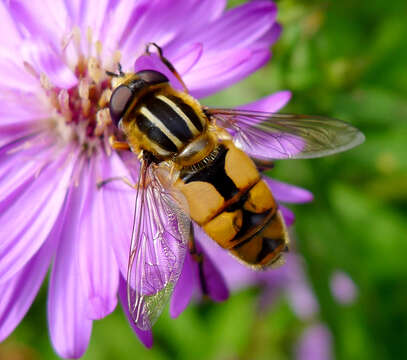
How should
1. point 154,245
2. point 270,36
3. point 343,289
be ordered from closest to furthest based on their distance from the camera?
point 154,245, point 270,36, point 343,289

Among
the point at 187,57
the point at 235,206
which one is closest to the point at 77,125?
the point at 187,57

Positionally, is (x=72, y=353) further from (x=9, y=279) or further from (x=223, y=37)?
(x=223, y=37)

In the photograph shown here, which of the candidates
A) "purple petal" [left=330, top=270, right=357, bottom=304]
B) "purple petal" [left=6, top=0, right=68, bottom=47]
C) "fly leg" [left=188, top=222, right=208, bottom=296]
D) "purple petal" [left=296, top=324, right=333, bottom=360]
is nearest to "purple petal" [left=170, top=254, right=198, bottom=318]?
"fly leg" [left=188, top=222, right=208, bottom=296]

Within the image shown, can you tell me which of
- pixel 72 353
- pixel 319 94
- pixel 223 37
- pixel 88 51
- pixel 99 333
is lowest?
pixel 99 333

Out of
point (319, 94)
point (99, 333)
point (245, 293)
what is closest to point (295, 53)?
point (319, 94)

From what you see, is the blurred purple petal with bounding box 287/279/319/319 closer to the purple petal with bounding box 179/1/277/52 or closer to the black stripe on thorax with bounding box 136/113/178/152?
the purple petal with bounding box 179/1/277/52

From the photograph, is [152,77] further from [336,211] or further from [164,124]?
[336,211]
